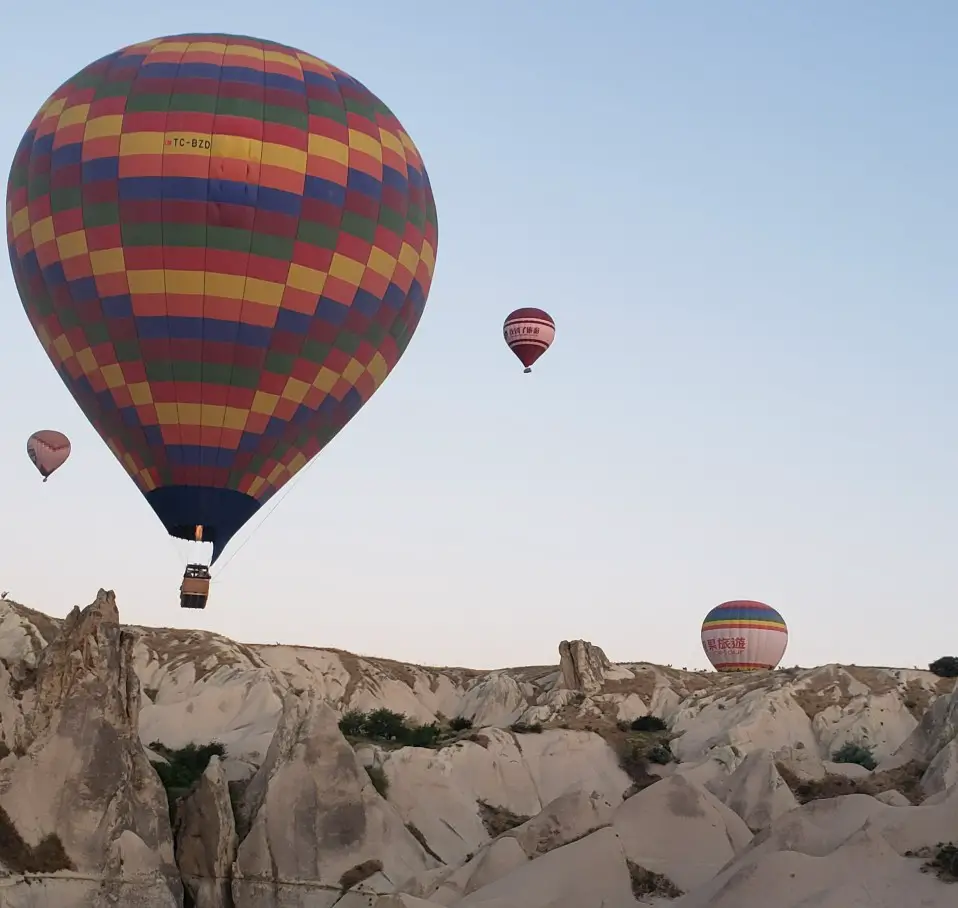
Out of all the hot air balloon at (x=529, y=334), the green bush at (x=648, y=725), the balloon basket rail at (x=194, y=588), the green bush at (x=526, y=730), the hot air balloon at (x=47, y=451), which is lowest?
the green bush at (x=526, y=730)

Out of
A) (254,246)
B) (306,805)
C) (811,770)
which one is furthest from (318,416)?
(811,770)

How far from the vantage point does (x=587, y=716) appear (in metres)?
76.4

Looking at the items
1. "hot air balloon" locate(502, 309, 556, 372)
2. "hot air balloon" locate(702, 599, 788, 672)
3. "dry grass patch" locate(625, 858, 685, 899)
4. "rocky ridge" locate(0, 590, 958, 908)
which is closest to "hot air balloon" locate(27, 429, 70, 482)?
"rocky ridge" locate(0, 590, 958, 908)

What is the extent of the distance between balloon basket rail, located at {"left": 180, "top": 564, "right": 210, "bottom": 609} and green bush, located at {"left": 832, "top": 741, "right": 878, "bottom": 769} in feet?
118

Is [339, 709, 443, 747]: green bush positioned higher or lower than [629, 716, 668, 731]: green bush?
lower

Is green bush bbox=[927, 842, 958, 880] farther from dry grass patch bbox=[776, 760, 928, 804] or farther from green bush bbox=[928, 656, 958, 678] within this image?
green bush bbox=[928, 656, 958, 678]

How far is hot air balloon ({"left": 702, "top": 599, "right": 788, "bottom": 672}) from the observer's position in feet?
293

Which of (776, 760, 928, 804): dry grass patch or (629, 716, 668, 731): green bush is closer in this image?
Answer: (776, 760, 928, 804): dry grass patch

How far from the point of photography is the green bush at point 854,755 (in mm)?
66125

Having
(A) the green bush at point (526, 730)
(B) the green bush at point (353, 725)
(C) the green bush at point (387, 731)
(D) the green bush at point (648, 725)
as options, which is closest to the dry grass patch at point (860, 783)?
(A) the green bush at point (526, 730)

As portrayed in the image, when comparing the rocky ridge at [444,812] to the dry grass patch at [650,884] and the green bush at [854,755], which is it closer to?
the dry grass patch at [650,884]

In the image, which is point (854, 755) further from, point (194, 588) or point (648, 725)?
point (194, 588)

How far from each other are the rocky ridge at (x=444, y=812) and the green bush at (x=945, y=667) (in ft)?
31.7

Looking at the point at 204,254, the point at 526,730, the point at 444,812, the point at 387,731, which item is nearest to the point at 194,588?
the point at 204,254
